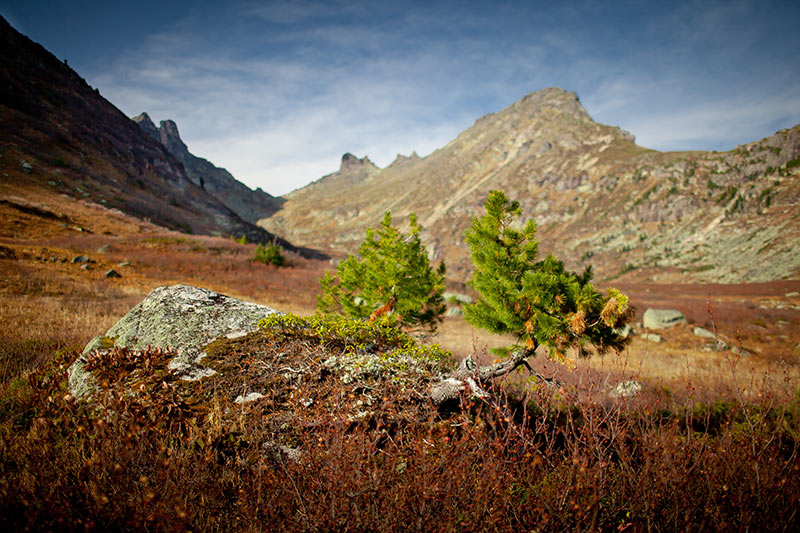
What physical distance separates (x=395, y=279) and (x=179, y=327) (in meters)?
4.89

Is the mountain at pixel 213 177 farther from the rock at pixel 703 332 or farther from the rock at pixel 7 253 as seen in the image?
the rock at pixel 703 332

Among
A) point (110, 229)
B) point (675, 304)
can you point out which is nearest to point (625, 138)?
point (675, 304)

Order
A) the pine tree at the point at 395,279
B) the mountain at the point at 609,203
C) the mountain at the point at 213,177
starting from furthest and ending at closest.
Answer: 1. the mountain at the point at 213,177
2. the mountain at the point at 609,203
3. the pine tree at the point at 395,279

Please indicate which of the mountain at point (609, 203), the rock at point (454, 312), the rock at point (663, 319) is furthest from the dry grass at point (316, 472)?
the mountain at point (609, 203)

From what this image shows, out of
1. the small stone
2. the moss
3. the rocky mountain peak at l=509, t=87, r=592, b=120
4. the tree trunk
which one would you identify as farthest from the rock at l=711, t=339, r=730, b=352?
the rocky mountain peak at l=509, t=87, r=592, b=120

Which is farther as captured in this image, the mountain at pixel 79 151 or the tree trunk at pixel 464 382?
the mountain at pixel 79 151

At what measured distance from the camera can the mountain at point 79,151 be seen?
1367 inches

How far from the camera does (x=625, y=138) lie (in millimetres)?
127625

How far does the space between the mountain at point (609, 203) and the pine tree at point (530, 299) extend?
57.8 metres

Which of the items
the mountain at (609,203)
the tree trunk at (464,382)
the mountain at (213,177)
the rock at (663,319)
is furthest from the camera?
the mountain at (213,177)

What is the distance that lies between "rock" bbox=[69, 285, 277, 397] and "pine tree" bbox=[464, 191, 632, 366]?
148 inches

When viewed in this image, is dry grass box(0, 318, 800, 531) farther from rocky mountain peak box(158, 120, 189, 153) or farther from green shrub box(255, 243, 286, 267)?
rocky mountain peak box(158, 120, 189, 153)

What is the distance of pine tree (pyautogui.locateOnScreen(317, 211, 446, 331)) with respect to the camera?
8461 millimetres

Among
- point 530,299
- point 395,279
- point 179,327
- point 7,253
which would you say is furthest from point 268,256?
point 530,299
